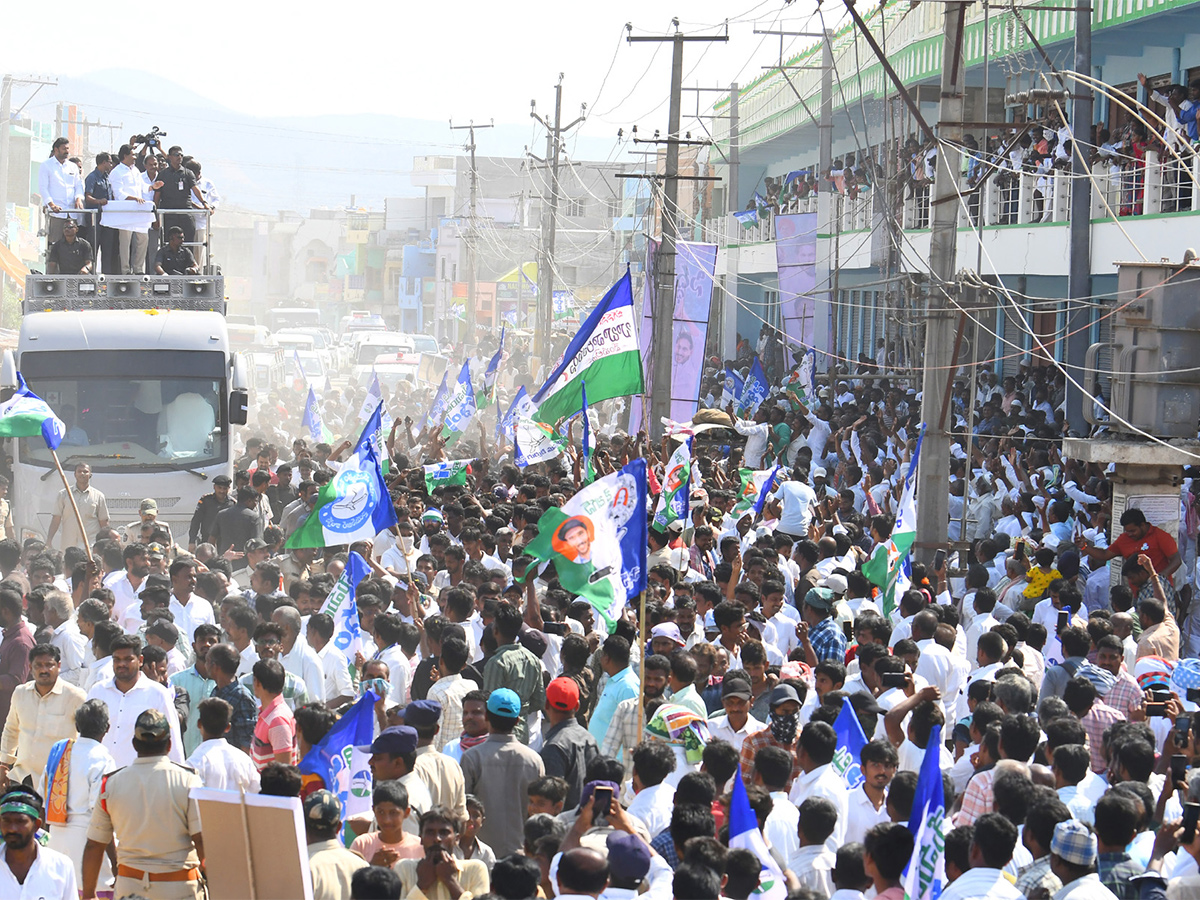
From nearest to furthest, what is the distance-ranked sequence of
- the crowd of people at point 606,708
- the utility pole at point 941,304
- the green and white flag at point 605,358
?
the crowd of people at point 606,708, the utility pole at point 941,304, the green and white flag at point 605,358

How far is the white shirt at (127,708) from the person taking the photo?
709 centimetres

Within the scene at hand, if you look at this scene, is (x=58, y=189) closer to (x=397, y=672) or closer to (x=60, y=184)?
(x=60, y=184)

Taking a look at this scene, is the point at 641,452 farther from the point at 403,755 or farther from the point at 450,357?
the point at 450,357

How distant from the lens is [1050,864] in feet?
17.8

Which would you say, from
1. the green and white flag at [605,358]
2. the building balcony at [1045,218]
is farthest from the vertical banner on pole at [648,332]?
the green and white flag at [605,358]

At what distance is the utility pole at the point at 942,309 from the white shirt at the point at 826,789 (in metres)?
7.40

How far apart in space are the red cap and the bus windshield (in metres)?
8.23

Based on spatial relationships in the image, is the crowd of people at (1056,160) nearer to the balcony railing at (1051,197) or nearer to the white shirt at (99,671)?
the balcony railing at (1051,197)

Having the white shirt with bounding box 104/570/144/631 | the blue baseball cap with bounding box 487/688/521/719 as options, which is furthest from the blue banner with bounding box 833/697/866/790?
the white shirt with bounding box 104/570/144/631

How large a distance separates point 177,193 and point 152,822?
11630mm

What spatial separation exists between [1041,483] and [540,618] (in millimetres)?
7206

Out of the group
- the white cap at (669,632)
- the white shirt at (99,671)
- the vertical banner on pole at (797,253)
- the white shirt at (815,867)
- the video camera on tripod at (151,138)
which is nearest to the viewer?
the white shirt at (815,867)

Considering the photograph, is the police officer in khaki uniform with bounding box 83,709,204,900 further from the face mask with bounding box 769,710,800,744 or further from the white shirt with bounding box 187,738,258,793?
the face mask with bounding box 769,710,800,744

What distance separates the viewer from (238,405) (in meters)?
14.4
